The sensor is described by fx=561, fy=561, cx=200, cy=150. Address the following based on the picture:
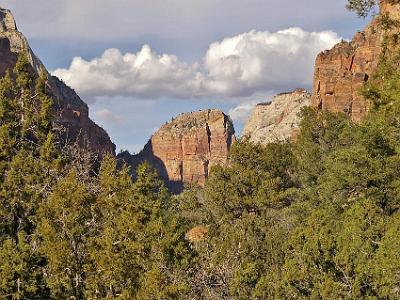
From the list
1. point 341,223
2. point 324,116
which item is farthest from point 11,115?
point 324,116

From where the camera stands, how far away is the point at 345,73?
114 meters

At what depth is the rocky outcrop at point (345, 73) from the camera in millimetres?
107875

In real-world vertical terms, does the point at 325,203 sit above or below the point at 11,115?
below

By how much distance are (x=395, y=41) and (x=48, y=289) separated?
16.5 m

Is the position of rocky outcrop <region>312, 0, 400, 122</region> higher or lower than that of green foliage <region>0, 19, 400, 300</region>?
higher

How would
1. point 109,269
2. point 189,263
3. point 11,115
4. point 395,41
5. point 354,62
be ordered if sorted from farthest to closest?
1. point 354,62
2. point 11,115
3. point 189,263
4. point 109,269
5. point 395,41

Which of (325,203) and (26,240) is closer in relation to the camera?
(26,240)

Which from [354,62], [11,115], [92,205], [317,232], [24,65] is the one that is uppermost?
[354,62]

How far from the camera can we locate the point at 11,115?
30.4 m

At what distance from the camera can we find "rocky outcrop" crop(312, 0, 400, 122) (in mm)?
107875

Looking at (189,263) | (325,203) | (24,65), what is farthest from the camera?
(325,203)

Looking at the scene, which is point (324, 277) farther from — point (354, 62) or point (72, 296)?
point (354, 62)

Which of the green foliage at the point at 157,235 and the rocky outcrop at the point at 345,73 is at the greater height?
the rocky outcrop at the point at 345,73

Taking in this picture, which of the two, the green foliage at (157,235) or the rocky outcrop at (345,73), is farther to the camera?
the rocky outcrop at (345,73)
